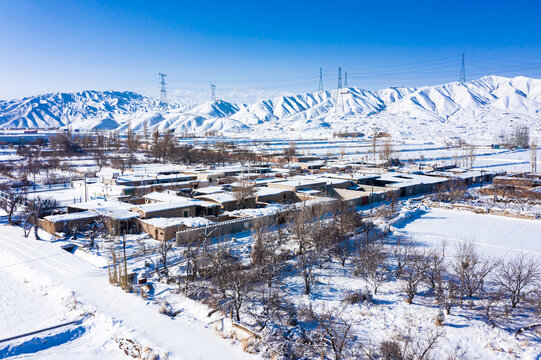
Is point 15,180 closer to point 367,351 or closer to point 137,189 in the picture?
point 137,189

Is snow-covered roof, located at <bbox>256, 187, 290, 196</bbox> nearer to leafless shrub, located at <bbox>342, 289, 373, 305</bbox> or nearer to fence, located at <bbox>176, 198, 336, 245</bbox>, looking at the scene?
fence, located at <bbox>176, 198, 336, 245</bbox>

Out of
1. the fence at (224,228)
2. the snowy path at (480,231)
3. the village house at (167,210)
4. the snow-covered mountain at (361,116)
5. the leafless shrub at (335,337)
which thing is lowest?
the leafless shrub at (335,337)

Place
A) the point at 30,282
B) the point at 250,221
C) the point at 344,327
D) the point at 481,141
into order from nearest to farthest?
1. the point at 344,327
2. the point at 30,282
3. the point at 250,221
4. the point at 481,141

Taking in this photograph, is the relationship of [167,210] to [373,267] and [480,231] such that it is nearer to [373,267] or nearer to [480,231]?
[373,267]

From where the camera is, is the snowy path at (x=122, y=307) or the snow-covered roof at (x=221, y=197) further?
the snow-covered roof at (x=221, y=197)

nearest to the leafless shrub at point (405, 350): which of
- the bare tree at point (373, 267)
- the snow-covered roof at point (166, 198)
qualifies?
the bare tree at point (373, 267)

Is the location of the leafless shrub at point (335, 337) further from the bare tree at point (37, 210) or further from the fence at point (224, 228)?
the bare tree at point (37, 210)

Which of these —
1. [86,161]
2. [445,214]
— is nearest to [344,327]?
[445,214]

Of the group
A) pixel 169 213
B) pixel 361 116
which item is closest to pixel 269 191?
pixel 169 213
